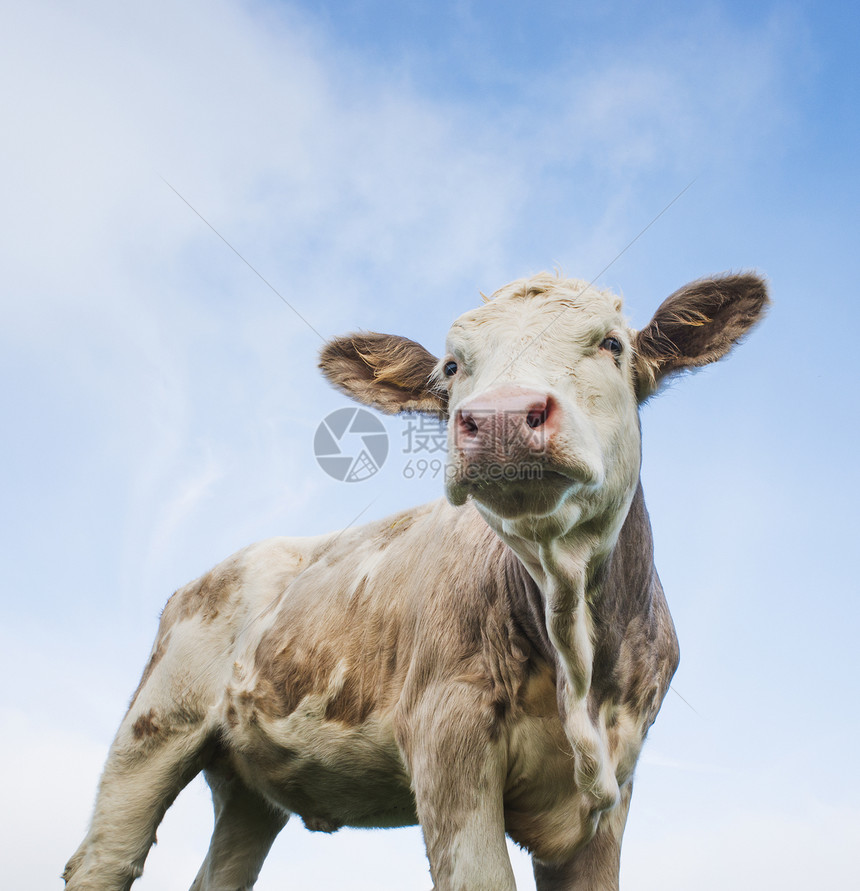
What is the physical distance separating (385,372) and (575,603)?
1.78 metres

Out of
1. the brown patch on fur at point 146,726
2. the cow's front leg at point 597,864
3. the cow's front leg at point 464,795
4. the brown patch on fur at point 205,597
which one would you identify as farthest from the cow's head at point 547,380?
the brown patch on fur at point 146,726

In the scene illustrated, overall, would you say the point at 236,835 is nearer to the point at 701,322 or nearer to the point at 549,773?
the point at 549,773

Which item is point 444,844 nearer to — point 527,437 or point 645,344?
point 527,437

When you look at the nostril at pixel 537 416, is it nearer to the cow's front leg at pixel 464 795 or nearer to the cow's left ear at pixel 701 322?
the cow's left ear at pixel 701 322

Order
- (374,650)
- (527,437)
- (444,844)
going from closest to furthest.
→ (527,437), (444,844), (374,650)

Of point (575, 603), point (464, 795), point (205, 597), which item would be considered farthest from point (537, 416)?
point (205, 597)

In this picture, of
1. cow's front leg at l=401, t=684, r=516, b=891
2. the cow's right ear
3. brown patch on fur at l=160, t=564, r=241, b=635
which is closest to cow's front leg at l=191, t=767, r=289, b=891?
brown patch on fur at l=160, t=564, r=241, b=635

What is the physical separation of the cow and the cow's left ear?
0.03 feet

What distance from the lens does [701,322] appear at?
15.4 ft

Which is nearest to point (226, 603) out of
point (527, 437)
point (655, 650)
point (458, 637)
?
point (458, 637)

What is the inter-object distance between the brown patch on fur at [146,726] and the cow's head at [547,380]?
9.47 ft

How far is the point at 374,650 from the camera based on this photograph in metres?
5.15

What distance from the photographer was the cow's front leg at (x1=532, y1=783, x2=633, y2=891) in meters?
4.70

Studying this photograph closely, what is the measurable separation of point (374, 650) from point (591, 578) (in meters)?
1.55
